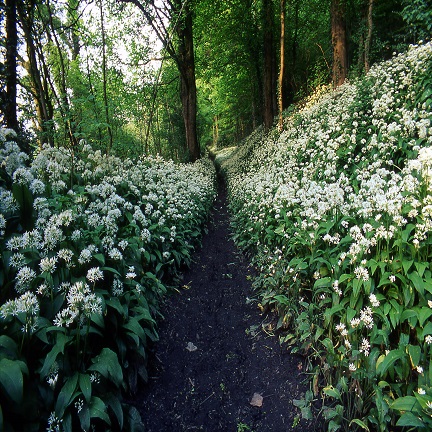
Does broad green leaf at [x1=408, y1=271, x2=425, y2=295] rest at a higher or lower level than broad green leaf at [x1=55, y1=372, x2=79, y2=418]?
higher

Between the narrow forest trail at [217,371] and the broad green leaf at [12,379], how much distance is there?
1.60m

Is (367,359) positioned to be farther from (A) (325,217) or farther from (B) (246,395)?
(A) (325,217)

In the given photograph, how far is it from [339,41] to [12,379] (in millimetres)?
14251

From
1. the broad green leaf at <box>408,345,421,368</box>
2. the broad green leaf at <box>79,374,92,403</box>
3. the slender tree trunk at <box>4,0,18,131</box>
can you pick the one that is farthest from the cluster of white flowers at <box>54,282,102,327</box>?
the slender tree trunk at <box>4,0,18,131</box>

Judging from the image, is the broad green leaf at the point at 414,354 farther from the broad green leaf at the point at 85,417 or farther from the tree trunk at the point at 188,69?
the tree trunk at the point at 188,69

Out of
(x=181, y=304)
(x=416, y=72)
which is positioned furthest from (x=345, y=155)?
(x=181, y=304)

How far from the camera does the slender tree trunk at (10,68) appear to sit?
7.72 metres

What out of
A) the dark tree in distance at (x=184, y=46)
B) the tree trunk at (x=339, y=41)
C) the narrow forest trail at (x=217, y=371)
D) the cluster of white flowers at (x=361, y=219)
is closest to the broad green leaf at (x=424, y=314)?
Result: the cluster of white flowers at (x=361, y=219)

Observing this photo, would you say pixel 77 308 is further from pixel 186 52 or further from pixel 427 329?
pixel 186 52

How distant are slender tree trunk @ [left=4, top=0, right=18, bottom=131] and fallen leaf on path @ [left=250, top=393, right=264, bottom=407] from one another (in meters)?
8.64

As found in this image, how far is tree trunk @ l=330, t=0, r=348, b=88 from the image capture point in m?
11.2

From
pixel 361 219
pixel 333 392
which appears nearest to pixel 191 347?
pixel 333 392

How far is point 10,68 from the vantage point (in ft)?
25.5

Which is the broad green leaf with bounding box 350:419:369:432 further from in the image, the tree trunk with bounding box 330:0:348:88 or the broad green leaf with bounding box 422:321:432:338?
the tree trunk with bounding box 330:0:348:88
